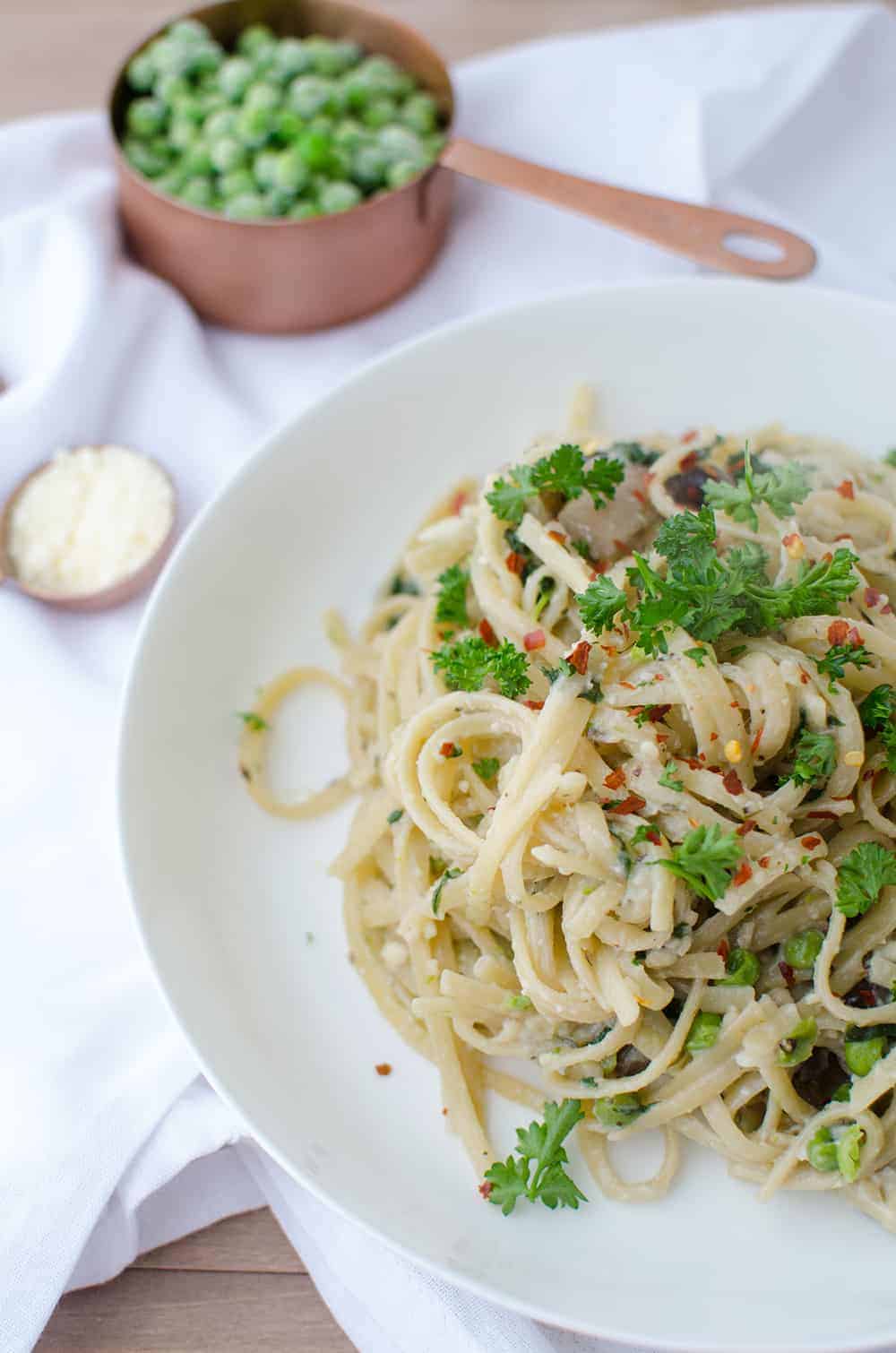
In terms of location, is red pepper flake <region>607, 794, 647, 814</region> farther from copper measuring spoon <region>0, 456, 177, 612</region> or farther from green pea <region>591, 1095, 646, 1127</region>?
copper measuring spoon <region>0, 456, 177, 612</region>

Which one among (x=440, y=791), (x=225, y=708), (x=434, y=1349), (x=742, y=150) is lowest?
(x=434, y=1349)

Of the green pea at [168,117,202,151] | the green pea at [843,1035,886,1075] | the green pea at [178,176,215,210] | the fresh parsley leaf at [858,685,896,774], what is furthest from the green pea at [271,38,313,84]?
the green pea at [843,1035,886,1075]

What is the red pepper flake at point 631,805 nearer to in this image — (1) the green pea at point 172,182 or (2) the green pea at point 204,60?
(1) the green pea at point 172,182

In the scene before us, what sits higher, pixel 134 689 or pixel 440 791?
pixel 440 791

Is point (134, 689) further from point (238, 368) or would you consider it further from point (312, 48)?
point (312, 48)

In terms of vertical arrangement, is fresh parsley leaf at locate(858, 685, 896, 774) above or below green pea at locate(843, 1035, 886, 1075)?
above

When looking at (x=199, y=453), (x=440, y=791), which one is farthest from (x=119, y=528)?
(x=440, y=791)

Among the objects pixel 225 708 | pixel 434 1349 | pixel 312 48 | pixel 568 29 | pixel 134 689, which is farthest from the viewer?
pixel 568 29

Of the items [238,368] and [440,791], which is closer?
[440,791]
